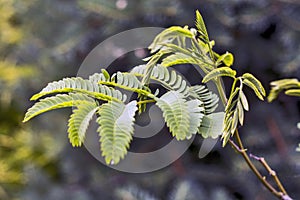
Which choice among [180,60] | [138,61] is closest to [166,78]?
[180,60]

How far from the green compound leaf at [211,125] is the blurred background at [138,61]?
51 centimetres

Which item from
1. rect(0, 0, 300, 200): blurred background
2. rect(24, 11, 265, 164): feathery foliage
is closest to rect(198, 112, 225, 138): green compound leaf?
rect(24, 11, 265, 164): feathery foliage

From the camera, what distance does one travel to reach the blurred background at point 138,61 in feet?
3.27

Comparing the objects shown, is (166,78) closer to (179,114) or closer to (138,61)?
(179,114)

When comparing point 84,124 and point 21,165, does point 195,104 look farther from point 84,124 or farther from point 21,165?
point 21,165

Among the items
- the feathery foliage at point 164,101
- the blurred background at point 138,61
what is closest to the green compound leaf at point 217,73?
the feathery foliage at point 164,101

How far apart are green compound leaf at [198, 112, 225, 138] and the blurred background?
0.51 metres

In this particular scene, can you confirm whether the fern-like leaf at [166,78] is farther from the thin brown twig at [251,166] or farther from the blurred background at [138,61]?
the blurred background at [138,61]

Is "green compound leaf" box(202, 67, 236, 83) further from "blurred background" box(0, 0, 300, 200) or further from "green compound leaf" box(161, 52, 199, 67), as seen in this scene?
"blurred background" box(0, 0, 300, 200)

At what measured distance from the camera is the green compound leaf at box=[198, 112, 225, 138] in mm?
368

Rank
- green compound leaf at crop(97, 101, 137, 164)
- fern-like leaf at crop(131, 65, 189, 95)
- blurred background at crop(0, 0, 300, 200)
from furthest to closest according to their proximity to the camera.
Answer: blurred background at crop(0, 0, 300, 200)
fern-like leaf at crop(131, 65, 189, 95)
green compound leaf at crop(97, 101, 137, 164)

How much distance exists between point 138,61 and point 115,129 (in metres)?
0.75

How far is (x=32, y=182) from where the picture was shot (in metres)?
1.15

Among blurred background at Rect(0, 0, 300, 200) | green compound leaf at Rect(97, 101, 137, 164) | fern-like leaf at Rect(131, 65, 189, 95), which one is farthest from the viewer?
blurred background at Rect(0, 0, 300, 200)
